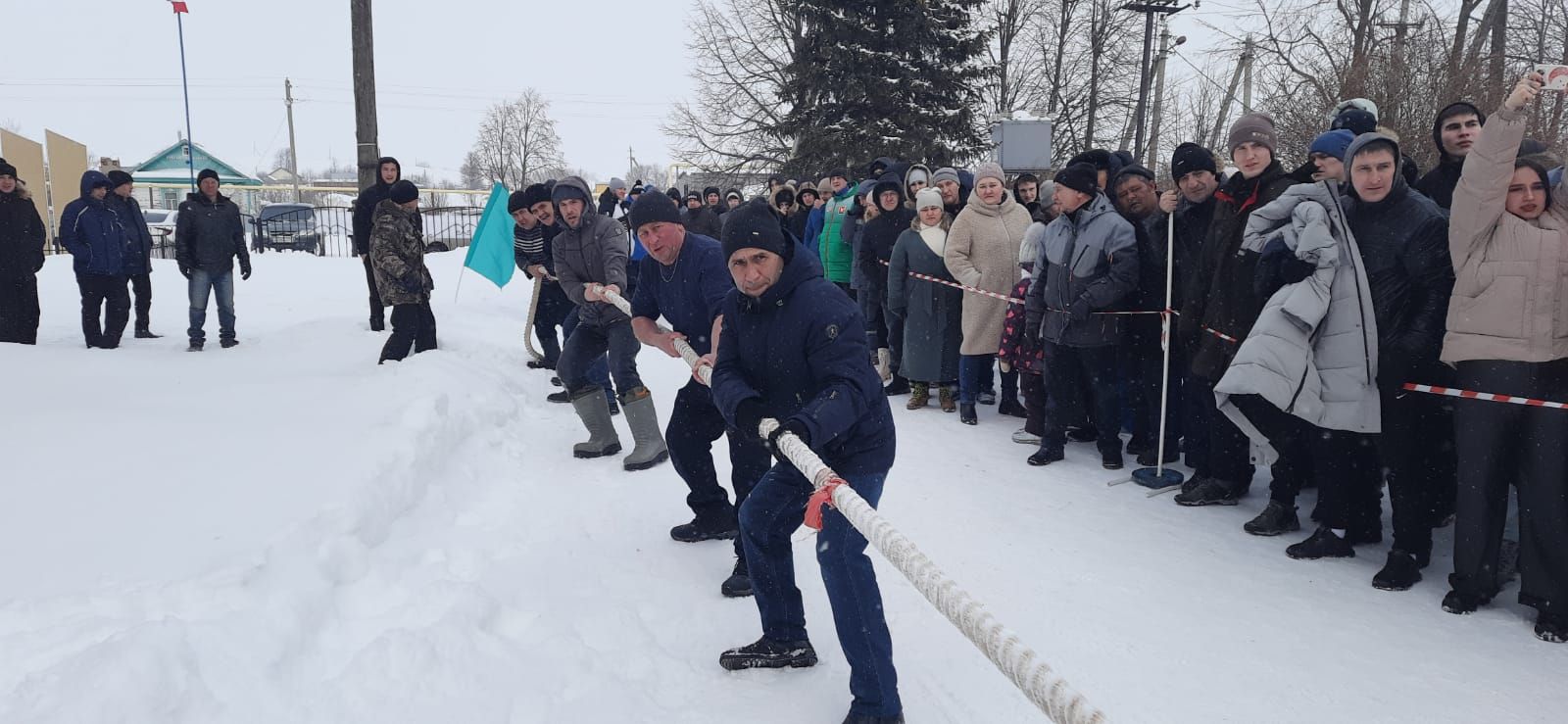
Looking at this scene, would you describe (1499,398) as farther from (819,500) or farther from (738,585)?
(738,585)

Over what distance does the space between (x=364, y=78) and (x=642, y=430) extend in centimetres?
822

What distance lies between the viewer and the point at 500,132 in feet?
205

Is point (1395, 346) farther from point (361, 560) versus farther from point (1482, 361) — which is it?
point (361, 560)

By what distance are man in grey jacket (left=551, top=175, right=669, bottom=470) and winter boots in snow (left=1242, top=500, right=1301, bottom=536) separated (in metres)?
3.64

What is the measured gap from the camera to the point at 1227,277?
16.7ft

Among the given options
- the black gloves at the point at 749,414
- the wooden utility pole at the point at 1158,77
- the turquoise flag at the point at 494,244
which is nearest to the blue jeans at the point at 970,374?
the black gloves at the point at 749,414

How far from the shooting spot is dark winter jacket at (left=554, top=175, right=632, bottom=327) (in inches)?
249

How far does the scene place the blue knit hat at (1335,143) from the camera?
15.3 ft

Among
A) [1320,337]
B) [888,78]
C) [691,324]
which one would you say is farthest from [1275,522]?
[888,78]

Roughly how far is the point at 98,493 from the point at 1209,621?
4.90 metres

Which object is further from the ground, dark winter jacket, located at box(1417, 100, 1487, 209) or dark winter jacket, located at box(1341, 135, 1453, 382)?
dark winter jacket, located at box(1417, 100, 1487, 209)

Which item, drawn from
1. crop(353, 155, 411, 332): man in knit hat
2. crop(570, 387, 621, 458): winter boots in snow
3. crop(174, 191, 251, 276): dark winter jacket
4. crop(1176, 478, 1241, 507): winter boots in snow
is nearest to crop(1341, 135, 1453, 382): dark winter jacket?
crop(1176, 478, 1241, 507): winter boots in snow

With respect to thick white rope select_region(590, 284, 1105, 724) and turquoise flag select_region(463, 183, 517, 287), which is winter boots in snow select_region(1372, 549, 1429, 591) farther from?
turquoise flag select_region(463, 183, 517, 287)

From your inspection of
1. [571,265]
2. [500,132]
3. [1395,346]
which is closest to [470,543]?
[571,265]
